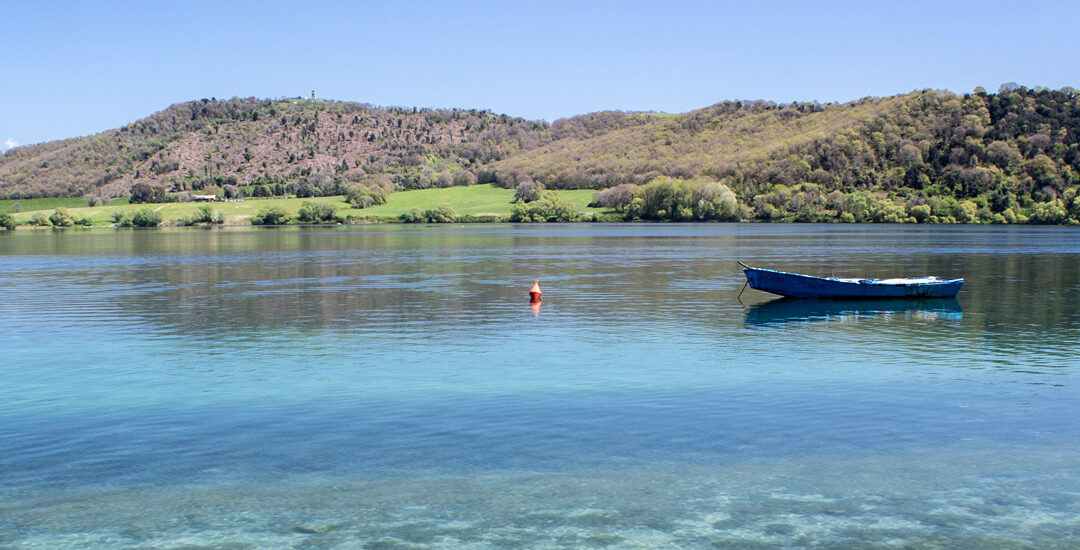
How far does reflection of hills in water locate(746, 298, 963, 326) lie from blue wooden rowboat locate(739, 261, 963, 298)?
0.43m

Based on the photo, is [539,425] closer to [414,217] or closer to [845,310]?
[845,310]

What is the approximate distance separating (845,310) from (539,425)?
2581 cm

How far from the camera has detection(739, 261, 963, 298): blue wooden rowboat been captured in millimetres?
42156

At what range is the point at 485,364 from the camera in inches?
1006

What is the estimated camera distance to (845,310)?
40.2m

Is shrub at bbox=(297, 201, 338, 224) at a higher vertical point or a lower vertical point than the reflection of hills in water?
higher

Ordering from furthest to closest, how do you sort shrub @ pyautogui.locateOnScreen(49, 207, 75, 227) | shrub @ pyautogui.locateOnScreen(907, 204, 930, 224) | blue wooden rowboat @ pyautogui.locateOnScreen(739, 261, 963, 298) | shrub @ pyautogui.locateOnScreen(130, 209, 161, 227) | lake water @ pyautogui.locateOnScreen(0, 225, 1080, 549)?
shrub @ pyautogui.locateOnScreen(130, 209, 161, 227) → shrub @ pyautogui.locateOnScreen(49, 207, 75, 227) → shrub @ pyautogui.locateOnScreen(907, 204, 930, 224) → blue wooden rowboat @ pyautogui.locateOnScreen(739, 261, 963, 298) → lake water @ pyautogui.locateOnScreen(0, 225, 1080, 549)

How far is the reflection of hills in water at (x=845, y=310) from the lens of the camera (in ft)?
122

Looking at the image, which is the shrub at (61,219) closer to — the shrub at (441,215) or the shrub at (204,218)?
the shrub at (204,218)

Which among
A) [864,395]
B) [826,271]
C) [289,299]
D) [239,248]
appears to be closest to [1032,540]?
[864,395]

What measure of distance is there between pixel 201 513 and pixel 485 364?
12.8 m

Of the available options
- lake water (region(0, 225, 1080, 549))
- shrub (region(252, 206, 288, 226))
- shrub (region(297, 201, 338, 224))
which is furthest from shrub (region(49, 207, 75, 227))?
lake water (region(0, 225, 1080, 549))

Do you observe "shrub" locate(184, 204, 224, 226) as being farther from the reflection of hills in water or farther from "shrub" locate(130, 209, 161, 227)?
the reflection of hills in water

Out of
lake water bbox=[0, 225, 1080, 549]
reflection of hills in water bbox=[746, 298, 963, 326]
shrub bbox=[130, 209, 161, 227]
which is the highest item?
shrub bbox=[130, 209, 161, 227]
